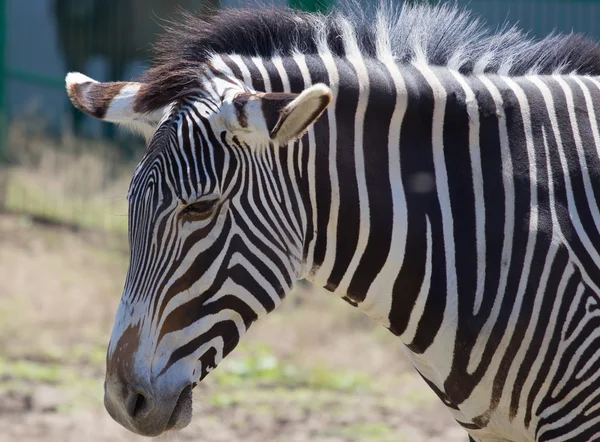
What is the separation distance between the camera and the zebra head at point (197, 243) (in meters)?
2.66

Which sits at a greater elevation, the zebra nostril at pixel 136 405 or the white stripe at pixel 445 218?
the white stripe at pixel 445 218

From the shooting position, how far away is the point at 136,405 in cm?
268

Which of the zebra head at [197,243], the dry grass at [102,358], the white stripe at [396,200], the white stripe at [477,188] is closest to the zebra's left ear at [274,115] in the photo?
the zebra head at [197,243]

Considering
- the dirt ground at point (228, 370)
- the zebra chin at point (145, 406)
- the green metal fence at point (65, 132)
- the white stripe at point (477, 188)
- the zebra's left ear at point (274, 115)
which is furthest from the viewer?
the green metal fence at point (65, 132)

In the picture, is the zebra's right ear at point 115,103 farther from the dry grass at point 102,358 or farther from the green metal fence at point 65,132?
the green metal fence at point 65,132

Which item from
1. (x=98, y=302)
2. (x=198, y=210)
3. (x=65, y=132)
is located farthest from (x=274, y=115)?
(x=65, y=132)

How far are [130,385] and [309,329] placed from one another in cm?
497

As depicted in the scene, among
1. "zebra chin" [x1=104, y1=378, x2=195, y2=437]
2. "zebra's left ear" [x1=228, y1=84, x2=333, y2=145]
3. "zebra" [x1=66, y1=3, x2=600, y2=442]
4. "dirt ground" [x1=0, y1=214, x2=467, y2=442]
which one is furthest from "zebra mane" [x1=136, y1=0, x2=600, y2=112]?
"dirt ground" [x1=0, y1=214, x2=467, y2=442]

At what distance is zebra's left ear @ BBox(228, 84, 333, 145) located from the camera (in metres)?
2.54

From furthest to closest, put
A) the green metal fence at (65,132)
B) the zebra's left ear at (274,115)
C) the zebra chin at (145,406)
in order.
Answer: the green metal fence at (65,132)
the zebra chin at (145,406)
the zebra's left ear at (274,115)

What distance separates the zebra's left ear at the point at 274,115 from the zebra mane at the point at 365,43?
294mm

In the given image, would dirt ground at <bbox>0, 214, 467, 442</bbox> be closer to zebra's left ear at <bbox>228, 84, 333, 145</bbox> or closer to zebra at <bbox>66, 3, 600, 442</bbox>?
zebra at <bbox>66, 3, 600, 442</bbox>

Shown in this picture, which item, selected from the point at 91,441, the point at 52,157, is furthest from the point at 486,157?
the point at 52,157

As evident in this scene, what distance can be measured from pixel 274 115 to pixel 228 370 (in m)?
4.40
